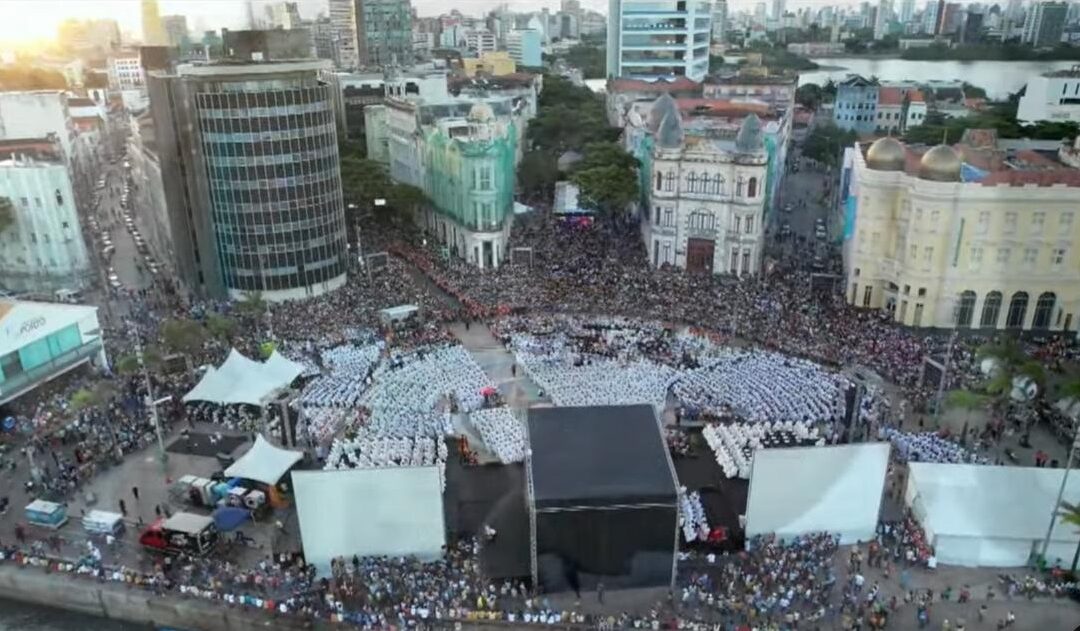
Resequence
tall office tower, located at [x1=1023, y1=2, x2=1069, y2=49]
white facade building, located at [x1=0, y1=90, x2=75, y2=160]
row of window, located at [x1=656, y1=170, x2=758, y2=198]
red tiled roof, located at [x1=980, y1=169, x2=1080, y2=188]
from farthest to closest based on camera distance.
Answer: tall office tower, located at [x1=1023, y1=2, x2=1069, y2=49], white facade building, located at [x1=0, y1=90, x2=75, y2=160], row of window, located at [x1=656, y1=170, x2=758, y2=198], red tiled roof, located at [x1=980, y1=169, x2=1080, y2=188]

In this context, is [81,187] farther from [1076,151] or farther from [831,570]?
[1076,151]

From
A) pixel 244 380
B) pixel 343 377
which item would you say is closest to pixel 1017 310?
pixel 343 377

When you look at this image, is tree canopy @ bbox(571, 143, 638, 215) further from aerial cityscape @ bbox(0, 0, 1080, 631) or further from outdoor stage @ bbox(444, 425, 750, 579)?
outdoor stage @ bbox(444, 425, 750, 579)

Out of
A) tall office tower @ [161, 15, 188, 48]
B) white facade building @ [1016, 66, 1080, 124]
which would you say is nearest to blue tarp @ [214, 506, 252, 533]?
tall office tower @ [161, 15, 188, 48]

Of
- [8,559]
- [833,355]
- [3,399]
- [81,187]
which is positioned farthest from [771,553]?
[81,187]

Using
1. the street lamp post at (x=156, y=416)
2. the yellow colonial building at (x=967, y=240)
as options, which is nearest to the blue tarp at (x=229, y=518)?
the street lamp post at (x=156, y=416)

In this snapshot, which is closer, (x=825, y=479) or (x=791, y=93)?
(x=825, y=479)
